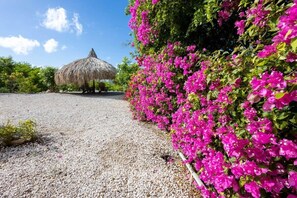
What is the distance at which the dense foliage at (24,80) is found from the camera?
1192 cm

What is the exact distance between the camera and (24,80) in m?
12.0

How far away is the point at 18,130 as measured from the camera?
3.71 metres

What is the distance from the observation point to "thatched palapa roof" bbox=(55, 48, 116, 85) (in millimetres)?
10781

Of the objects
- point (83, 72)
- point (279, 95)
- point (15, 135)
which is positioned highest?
point (83, 72)

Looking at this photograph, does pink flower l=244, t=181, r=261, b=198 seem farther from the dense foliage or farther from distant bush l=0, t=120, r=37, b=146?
the dense foliage

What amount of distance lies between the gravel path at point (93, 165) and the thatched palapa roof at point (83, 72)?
21.6 feet

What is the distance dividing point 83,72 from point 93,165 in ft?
28.6

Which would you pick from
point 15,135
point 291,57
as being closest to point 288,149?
point 291,57

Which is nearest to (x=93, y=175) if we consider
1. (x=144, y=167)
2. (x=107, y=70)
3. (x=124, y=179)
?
(x=124, y=179)

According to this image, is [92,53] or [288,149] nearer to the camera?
[288,149]

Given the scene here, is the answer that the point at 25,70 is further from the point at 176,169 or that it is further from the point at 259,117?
the point at 259,117

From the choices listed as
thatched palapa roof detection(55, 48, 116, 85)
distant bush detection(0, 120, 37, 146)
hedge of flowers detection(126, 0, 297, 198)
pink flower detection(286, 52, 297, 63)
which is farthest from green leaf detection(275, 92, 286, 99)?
thatched palapa roof detection(55, 48, 116, 85)

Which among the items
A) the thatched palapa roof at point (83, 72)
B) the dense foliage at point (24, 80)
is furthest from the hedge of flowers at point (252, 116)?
the dense foliage at point (24, 80)

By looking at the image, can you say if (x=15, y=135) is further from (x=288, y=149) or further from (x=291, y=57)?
(x=291, y=57)
